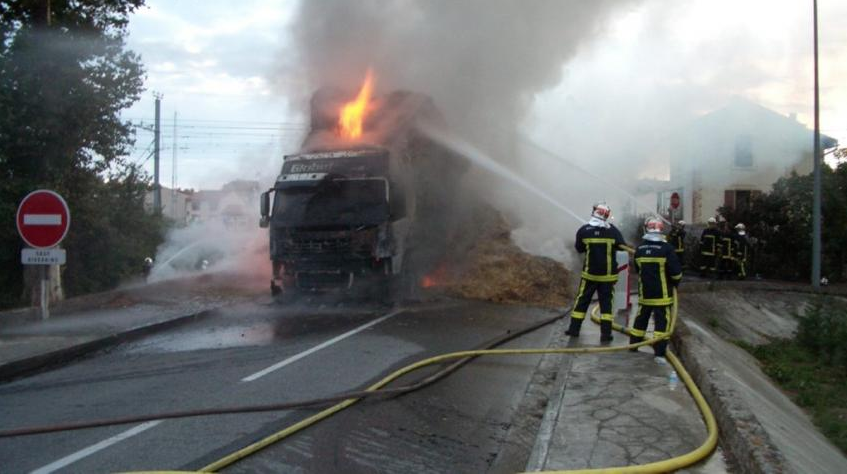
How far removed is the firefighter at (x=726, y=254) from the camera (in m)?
18.9

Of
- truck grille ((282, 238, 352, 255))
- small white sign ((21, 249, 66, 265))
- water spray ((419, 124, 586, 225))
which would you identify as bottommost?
small white sign ((21, 249, 66, 265))

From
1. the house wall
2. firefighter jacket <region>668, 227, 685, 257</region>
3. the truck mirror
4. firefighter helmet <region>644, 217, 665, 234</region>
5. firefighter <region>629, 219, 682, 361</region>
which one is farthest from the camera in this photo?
the house wall

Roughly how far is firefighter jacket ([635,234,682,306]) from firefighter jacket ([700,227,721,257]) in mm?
11664

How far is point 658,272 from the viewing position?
8023 millimetres

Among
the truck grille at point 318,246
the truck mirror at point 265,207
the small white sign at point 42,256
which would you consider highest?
the truck mirror at point 265,207

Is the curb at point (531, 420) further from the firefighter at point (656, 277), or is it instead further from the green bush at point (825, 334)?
the green bush at point (825, 334)

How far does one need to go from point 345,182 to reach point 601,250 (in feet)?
17.7

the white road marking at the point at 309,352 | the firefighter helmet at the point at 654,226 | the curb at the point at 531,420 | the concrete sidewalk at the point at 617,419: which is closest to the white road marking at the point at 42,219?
the white road marking at the point at 309,352

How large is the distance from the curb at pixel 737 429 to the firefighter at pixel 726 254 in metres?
12.8

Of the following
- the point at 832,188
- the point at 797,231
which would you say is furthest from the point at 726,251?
the point at 832,188

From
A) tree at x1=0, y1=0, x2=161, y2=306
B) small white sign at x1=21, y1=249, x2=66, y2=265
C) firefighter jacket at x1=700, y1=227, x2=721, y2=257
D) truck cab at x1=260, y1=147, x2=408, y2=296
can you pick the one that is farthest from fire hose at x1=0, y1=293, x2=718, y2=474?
firefighter jacket at x1=700, y1=227, x2=721, y2=257

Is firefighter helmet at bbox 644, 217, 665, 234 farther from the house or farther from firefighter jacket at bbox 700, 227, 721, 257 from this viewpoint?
the house

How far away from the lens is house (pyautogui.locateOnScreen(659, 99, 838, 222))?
21719 mm

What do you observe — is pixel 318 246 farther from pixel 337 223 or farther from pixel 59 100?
pixel 59 100
